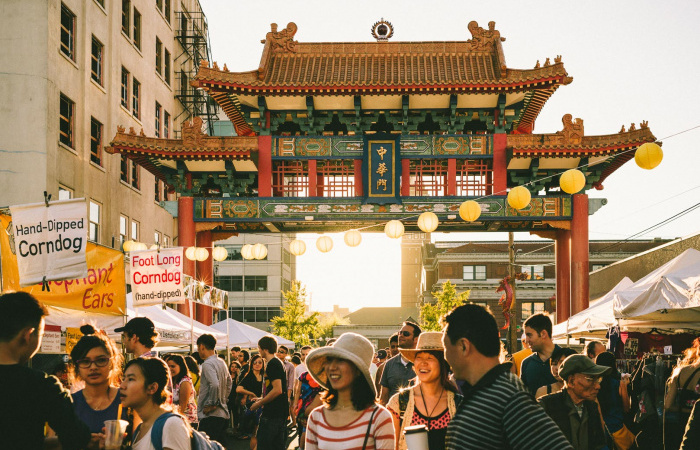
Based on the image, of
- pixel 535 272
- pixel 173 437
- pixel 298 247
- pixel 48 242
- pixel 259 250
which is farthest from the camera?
pixel 535 272

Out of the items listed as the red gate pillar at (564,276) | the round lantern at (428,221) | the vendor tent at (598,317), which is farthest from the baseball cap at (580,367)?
the red gate pillar at (564,276)

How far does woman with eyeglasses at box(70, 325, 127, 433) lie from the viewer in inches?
210

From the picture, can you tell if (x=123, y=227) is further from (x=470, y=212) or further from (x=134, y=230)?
(x=470, y=212)

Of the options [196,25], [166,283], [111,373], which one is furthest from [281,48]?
[111,373]

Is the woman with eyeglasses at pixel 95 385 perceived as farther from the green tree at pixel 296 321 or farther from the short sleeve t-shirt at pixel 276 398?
the green tree at pixel 296 321

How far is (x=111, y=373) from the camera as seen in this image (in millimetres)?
5500

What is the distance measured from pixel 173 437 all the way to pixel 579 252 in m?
22.1

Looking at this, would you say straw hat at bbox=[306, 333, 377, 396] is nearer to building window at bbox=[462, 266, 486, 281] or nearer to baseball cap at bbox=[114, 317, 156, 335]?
baseball cap at bbox=[114, 317, 156, 335]

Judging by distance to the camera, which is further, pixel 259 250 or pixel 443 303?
pixel 443 303

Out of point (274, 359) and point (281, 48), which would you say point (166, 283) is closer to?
point (274, 359)

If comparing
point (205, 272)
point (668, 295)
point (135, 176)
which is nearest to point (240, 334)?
point (205, 272)

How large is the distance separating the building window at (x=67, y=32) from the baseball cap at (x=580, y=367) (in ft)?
75.6

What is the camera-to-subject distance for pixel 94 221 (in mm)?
27250

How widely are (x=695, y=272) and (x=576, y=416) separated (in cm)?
648
